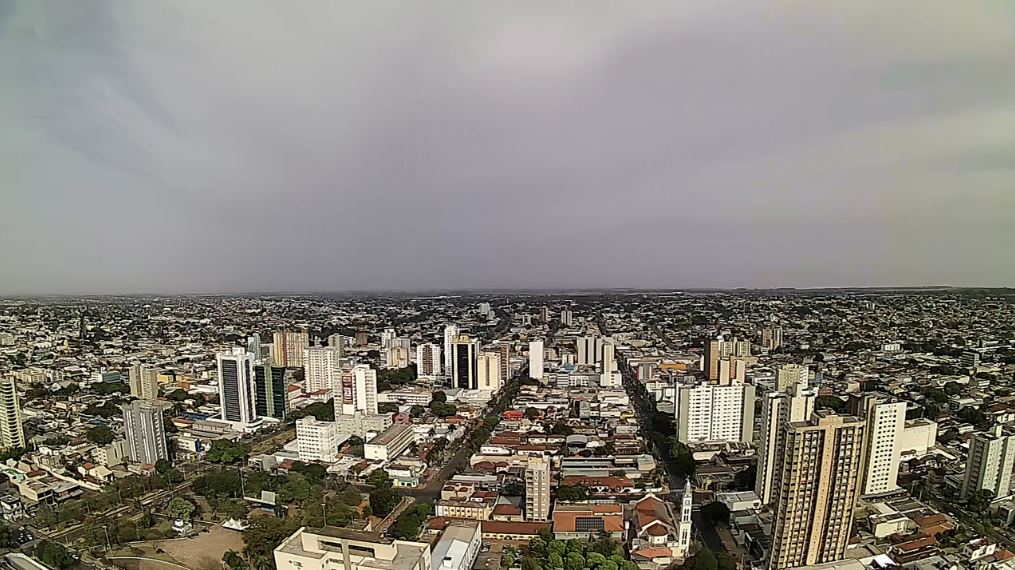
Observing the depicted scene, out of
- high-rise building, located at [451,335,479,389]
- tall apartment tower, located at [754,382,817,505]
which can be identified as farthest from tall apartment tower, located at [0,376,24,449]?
tall apartment tower, located at [754,382,817,505]

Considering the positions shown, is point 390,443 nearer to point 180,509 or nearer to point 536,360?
point 180,509

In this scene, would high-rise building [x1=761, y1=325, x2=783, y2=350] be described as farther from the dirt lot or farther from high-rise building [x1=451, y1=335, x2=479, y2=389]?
the dirt lot

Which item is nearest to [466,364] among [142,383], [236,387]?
[236,387]

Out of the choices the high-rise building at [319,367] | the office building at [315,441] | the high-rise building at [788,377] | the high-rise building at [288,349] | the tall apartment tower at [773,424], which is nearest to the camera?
the tall apartment tower at [773,424]

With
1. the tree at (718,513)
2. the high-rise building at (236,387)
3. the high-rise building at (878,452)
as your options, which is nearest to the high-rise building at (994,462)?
the high-rise building at (878,452)

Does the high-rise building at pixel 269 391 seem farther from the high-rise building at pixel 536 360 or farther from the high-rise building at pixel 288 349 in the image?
the high-rise building at pixel 536 360
